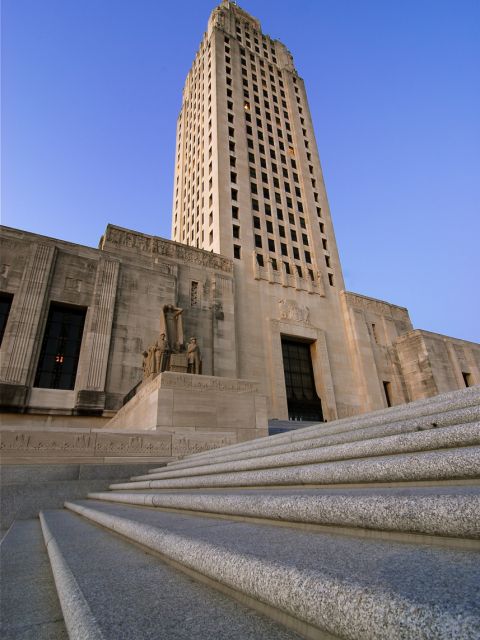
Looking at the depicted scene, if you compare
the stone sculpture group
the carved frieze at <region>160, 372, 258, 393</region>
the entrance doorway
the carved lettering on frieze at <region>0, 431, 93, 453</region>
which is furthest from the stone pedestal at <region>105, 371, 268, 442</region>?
the entrance doorway

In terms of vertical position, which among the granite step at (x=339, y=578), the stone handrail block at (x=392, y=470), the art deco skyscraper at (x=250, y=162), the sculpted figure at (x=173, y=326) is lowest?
A: the granite step at (x=339, y=578)

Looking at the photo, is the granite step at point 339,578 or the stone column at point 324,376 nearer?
the granite step at point 339,578

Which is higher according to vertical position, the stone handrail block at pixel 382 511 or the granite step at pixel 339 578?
the stone handrail block at pixel 382 511

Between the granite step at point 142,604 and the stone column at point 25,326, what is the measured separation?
15.5m

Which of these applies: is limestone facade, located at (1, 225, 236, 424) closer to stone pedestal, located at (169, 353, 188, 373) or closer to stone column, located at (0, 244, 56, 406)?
stone column, located at (0, 244, 56, 406)

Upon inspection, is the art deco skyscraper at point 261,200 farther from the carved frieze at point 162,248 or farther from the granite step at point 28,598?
the granite step at point 28,598

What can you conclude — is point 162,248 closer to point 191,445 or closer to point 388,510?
point 191,445

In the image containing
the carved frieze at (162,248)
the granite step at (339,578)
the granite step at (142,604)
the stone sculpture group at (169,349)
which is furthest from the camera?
the carved frieze at (162,248)

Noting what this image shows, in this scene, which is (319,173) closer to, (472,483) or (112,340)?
(112,340)

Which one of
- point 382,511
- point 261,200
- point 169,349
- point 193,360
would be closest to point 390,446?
point 382,511

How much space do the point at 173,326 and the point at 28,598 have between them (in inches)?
551

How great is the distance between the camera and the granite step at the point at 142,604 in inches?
52.4

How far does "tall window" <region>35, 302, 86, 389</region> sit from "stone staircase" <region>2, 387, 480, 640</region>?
15668mm

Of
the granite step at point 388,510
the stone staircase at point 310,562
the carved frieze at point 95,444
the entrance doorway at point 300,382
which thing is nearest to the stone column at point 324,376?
the entrance doorway at point 300,382
